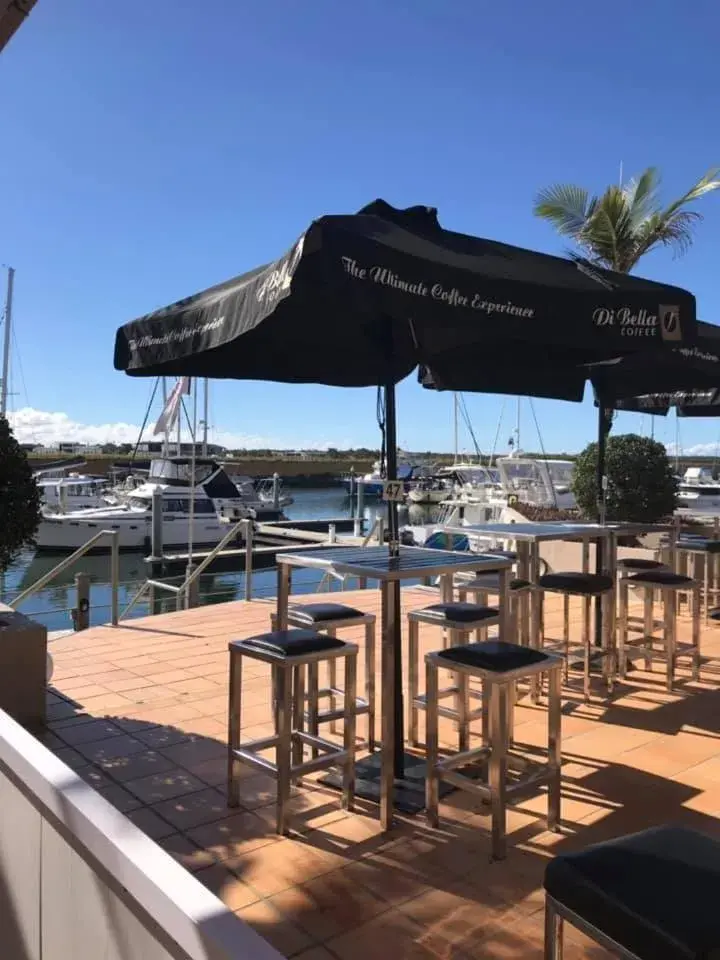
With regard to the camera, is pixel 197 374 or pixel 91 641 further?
pixel 91 641

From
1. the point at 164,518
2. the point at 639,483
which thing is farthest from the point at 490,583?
the point at 164,518

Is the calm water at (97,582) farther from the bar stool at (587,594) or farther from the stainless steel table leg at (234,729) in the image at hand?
the stainless steel table leg at (234,729)

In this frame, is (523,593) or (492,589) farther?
(523,593)

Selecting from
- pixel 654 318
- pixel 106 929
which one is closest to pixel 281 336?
pixel 654 318

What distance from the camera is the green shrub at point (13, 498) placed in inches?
138

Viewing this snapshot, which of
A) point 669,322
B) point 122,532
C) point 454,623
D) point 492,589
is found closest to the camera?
point 454,623

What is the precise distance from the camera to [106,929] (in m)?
1.24

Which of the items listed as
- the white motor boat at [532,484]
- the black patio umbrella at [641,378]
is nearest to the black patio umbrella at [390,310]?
the black patio umbrella at [641,378]

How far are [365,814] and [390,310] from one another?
187 centimetres

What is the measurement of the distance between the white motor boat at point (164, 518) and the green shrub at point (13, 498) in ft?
59.2

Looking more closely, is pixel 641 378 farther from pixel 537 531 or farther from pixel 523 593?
pixel 523 593

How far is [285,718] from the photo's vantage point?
8.63 feet

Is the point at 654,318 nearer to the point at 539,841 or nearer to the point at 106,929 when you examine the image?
the point at 539,841

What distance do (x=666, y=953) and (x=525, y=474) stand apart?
22.2 meters
